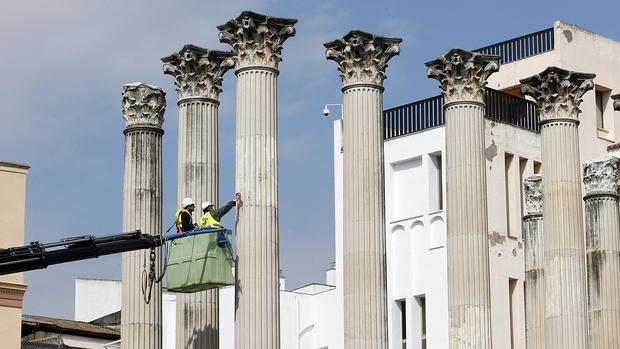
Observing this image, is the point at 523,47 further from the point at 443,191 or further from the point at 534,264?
the point at 534,264

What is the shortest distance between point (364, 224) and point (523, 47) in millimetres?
35222

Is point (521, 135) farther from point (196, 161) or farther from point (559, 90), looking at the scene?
point (196, 161)

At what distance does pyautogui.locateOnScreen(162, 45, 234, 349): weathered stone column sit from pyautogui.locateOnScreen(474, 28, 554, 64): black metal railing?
32.9 m

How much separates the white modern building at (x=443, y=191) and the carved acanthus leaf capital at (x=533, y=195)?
482 inches

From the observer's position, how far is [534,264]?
234 ft

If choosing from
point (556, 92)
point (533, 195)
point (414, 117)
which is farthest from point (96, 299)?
point (556, 92)

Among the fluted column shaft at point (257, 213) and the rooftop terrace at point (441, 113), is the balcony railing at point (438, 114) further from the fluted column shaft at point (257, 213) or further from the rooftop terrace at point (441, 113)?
the fluted column shaft at point (257, 213)

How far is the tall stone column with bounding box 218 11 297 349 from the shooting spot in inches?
2206

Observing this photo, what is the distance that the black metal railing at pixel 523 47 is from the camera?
300ft

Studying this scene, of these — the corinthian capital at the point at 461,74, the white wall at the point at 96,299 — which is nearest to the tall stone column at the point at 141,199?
the corinthian capital at the point at 461,74

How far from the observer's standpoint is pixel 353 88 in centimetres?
6006

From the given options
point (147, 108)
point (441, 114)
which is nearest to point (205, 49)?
point (147, 108)

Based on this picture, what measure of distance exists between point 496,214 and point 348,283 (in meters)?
28.3

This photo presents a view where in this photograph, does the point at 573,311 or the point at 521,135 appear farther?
the point at 521,135
